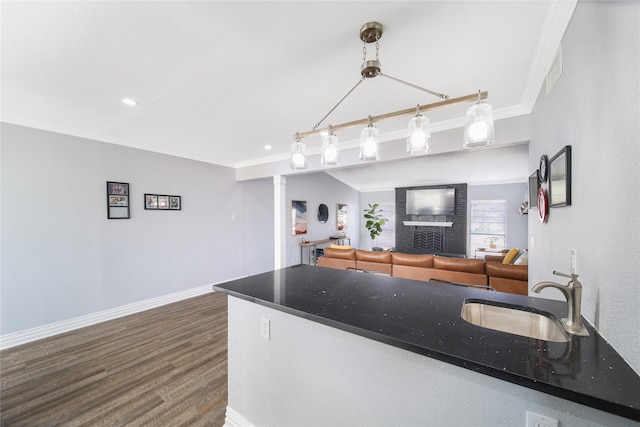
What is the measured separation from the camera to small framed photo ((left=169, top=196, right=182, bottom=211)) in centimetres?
396

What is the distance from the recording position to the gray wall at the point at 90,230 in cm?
270

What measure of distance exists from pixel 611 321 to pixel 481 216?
267 inches

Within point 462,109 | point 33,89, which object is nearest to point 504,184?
point 462,109

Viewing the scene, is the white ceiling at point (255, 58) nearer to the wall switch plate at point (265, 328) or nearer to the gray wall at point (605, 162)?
the gray wall at point (605, 162)

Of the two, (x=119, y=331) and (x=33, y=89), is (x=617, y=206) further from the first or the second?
(x=119, y=331)

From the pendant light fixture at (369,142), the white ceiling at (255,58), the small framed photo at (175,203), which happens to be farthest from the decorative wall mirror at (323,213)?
the pendant light fixture at (369,142)

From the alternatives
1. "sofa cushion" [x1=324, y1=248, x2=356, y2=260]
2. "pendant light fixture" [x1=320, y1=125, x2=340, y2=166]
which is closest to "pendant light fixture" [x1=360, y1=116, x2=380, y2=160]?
"pendant light fixture" [x1=320, y1=125, x2=340, y2=166]

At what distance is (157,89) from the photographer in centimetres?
207

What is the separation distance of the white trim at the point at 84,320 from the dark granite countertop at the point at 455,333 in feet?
Result: 9.18

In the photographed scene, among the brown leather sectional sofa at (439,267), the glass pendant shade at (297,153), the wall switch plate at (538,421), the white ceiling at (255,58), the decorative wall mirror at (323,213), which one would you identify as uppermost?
the white ceiling at (255,58)

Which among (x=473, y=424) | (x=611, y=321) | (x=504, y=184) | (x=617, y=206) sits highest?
(x=504, y=184)

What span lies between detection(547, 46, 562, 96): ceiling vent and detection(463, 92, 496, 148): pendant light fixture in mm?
579

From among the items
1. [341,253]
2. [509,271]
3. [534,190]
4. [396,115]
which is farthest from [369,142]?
[341,253]

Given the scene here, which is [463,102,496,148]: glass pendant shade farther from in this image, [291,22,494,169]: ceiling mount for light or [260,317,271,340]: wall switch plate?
[260,317,271,340]: wall switch plate
